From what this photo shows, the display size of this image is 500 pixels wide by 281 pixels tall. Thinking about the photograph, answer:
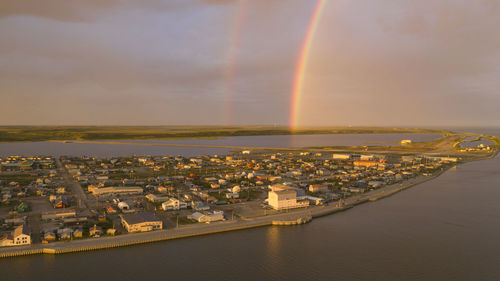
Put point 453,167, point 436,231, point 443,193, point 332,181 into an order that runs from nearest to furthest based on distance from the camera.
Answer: point 436,231 → point 443,193 → point 332,181 → point 453,167

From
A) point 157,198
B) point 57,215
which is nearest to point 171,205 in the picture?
point 157,198

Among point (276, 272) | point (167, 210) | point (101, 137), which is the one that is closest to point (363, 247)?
→ point (276, 272)

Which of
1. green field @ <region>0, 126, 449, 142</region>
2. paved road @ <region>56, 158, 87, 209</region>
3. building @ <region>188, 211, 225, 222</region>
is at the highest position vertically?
green field @ <region>0, 126, 449, 142</region>

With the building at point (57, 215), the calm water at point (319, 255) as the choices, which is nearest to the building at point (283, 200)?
the calm water at point (319, 255)

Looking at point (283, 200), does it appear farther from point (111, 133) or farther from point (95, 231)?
point (111, 133)

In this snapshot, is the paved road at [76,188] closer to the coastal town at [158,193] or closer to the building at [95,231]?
the coastal town at [158,193]

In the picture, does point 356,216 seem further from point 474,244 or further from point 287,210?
point 474,244

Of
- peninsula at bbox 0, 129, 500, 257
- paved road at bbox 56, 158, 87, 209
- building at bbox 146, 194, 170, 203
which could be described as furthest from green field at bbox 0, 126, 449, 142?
building at bbox 146, 194, 170, 203

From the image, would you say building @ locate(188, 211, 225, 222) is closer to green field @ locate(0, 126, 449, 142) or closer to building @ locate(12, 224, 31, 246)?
building @ locate(12, 224, 31, 246)
